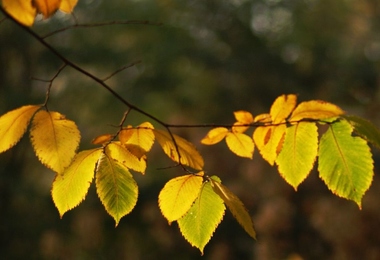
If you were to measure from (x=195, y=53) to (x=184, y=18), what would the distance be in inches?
15.9

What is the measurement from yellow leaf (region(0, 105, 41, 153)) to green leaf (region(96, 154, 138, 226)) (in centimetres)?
8

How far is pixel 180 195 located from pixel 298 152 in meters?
0.13

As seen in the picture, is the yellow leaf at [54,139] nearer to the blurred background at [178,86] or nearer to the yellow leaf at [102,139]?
the yellow leaf at [102,139]

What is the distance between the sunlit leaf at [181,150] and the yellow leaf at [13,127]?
131 mm

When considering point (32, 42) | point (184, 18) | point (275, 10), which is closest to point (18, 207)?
point (32, 42)

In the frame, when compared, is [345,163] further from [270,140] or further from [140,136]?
[140,136]

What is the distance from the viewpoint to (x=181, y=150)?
66 cm

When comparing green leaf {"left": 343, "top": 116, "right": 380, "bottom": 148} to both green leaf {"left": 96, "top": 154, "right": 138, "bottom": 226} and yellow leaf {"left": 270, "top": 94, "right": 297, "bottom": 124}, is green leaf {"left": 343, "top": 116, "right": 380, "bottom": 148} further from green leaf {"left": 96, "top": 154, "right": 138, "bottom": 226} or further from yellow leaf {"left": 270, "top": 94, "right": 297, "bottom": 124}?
green leaf {"left": 96, "top": 154, "right": 138, "bottom": 226}

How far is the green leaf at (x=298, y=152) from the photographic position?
620mm

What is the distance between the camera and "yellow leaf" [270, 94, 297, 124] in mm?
671

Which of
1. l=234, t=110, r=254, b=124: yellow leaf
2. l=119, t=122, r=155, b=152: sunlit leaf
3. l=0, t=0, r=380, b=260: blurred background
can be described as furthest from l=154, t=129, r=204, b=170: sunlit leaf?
l=0, t=0, r=380, b=260: blurred background

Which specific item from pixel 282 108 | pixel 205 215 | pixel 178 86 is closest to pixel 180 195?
pixel 205 215

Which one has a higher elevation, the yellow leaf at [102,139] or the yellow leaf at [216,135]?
the yellow leaf at [102,139]

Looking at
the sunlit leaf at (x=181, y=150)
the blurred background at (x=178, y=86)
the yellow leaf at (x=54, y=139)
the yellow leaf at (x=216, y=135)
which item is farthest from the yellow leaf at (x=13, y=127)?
the blurred background at (x=178, y=86)
